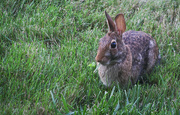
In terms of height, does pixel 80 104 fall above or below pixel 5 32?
below

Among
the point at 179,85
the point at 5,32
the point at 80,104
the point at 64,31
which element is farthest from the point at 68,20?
the point at 179,85

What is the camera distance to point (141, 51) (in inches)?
143

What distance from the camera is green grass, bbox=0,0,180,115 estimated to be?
9.10 feet

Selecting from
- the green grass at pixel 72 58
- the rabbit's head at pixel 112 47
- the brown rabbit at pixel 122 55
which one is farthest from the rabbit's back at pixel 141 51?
the rabbit's head at pixel 112 47

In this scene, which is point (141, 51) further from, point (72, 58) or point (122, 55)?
point (72, 58)

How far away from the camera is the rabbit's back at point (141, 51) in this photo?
3.53 meters

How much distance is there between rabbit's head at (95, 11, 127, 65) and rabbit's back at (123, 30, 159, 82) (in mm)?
469

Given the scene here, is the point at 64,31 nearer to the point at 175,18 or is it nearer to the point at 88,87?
the point at 88,87

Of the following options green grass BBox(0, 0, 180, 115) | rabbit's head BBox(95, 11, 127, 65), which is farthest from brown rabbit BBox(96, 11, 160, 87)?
green grass BBox(0, 0, 180, 115)

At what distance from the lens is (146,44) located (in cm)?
373

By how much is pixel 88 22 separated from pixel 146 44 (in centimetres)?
134

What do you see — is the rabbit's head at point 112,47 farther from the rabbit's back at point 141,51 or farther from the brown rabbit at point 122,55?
the rabbit's back at point 141,51

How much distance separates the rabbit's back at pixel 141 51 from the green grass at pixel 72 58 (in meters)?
0.18

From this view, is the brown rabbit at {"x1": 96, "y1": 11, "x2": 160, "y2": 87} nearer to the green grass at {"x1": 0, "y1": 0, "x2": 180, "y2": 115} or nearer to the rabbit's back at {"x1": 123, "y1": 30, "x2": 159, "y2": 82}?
the rabbit's back at {"x1": 123, "y1": 30, "x2": 159, "y2": 82}
